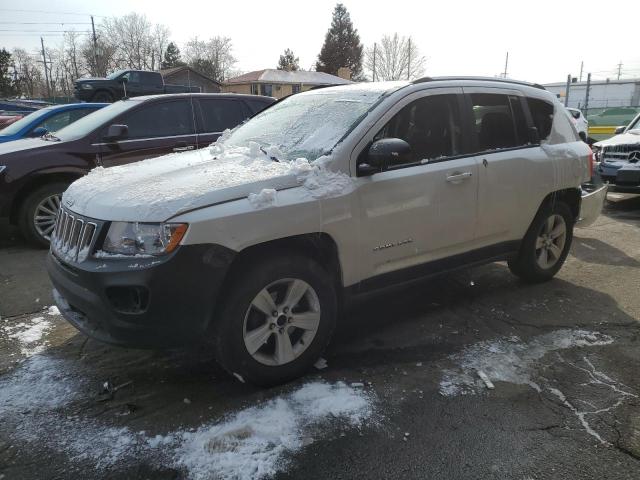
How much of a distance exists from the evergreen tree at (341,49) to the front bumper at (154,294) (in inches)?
2598

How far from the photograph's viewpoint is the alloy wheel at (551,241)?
4660 mm

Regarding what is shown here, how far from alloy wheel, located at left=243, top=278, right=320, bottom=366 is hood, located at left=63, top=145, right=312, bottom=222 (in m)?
0.61

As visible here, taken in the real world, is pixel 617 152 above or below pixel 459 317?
above

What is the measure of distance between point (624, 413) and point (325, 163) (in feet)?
7.55

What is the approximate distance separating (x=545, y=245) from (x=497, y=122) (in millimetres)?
1380

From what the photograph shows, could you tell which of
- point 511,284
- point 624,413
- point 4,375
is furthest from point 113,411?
point 511,284

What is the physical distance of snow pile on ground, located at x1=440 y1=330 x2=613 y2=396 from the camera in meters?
3.13

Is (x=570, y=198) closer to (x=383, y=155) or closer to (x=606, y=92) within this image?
(x=383, y=155)

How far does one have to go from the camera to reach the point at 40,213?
5957 millimetres

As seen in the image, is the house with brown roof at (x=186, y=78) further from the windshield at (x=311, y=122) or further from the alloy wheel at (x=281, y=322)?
the alloy wheel at (x=281, y=322)

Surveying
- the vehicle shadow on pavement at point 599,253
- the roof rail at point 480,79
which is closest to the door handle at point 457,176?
the roof rail at point 480,79

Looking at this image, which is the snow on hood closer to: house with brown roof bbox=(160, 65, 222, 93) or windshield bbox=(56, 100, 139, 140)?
windshield bbox=(56, 100, 139, 140)

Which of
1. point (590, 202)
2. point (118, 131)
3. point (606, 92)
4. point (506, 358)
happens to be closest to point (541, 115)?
point (590, 202)

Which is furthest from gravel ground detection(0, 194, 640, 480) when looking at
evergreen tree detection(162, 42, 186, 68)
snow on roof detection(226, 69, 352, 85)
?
evergreen tree detection(162, 42, 186, 68)
